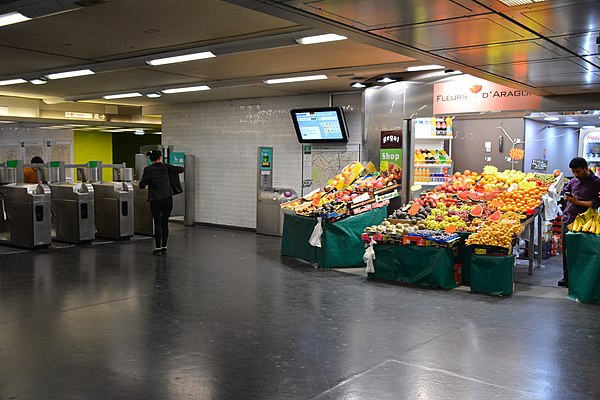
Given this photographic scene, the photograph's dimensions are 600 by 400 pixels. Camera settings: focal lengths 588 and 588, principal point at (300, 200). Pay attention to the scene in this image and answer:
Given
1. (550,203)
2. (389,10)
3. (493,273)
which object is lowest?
(493,273)

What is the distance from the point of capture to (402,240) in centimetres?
748

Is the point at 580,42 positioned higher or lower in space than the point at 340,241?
higher

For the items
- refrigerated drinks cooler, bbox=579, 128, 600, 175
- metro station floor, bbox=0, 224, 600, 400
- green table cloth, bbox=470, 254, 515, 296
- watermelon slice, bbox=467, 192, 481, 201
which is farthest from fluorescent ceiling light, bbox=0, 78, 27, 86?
refrigerated drinks cooler, bbox=579, 128, 600, 175

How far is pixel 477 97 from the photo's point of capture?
8328mm

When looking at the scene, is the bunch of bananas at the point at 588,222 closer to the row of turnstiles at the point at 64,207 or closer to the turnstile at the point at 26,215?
the row of turnstiles at the point at 64,207

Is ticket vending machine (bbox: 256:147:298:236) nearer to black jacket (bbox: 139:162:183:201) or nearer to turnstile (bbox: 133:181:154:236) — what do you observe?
turnstile (bbox: 133:181:154:236)

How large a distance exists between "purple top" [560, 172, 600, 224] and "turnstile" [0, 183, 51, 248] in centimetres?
830

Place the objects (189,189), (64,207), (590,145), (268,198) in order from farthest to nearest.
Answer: (189,189) < (268,198) < (64,207) < (590,145)

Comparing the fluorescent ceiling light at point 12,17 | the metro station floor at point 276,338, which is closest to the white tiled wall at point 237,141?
the metro station floor at point 276,338

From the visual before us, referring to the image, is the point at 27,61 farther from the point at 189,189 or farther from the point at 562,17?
the point at 562,17

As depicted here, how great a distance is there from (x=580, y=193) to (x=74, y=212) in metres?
8.45

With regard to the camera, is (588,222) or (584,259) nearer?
(584,259)

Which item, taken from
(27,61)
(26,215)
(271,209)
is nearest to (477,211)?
(271,209)

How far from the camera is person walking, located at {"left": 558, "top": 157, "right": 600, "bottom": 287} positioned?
7.30m
